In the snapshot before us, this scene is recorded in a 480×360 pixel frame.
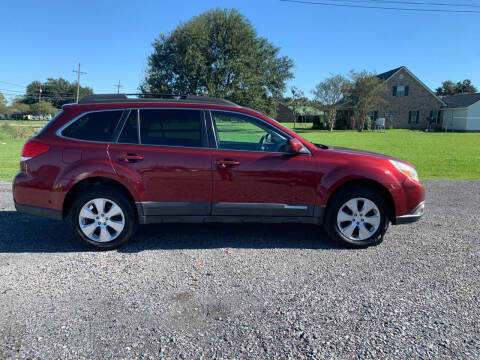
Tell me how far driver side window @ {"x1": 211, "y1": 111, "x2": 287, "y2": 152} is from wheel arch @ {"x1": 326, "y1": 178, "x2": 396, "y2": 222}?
0.89 m

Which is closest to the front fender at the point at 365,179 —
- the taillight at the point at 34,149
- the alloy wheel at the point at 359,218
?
the alloy wheel at the point at 359,218

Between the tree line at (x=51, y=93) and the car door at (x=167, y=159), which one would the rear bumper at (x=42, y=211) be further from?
the tree line at (x=51, y=93)

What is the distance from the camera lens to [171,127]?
4531 millimetres

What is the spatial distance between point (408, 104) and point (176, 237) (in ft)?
179

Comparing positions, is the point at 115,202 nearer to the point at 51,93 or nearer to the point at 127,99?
the point at 127,99

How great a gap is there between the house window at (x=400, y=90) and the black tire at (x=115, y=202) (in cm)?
5450

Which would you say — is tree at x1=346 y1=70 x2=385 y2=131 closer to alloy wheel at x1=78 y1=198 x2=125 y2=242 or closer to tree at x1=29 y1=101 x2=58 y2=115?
alloy wheel at x1=78 y1=198 x2=125 y2=242

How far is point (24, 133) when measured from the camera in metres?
29.0

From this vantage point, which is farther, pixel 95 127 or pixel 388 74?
pixel 388 74

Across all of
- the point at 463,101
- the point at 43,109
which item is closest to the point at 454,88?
the point at 463,101

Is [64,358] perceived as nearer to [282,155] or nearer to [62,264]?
[62,264]

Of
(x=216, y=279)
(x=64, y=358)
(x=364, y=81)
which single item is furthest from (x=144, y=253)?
(x=364, y=81)

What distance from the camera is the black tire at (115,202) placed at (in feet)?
14.3

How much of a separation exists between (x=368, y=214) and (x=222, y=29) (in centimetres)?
3819
